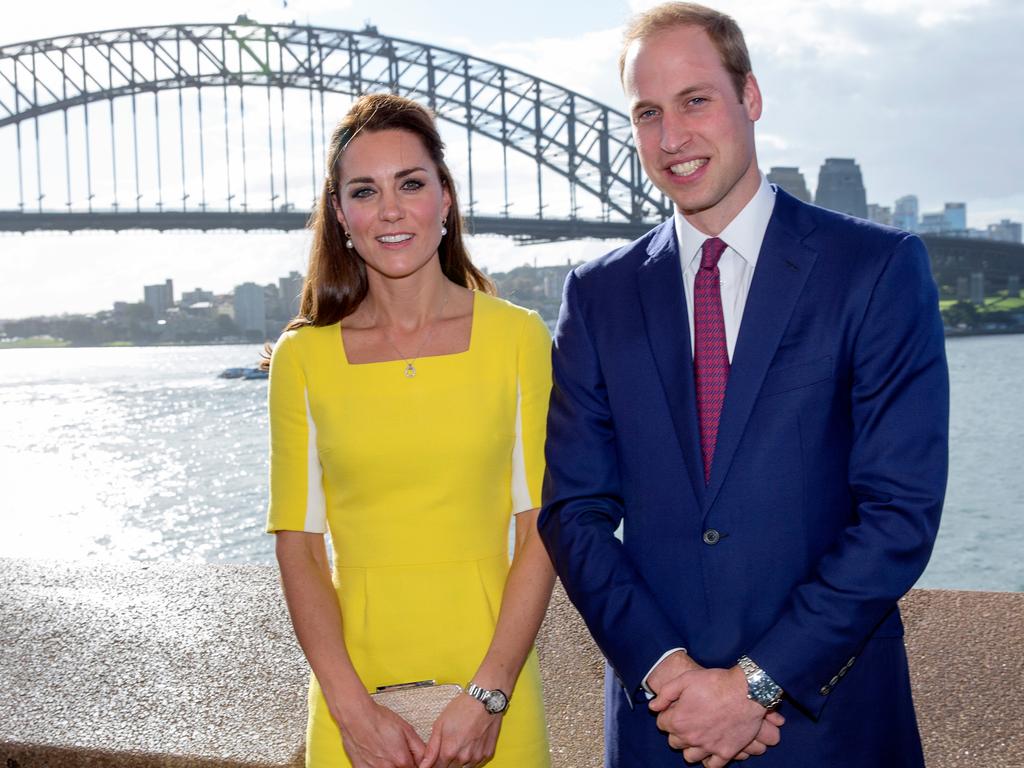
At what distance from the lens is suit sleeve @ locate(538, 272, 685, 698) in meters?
1.28

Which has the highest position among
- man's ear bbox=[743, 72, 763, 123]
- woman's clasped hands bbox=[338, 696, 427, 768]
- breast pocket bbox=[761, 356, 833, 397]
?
man's ear bbox=[743, 72, 763, 123]

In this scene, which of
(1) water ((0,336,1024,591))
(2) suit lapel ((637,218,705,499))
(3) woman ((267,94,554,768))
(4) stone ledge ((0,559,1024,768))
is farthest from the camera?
(1) water ((0,336,1024,591))

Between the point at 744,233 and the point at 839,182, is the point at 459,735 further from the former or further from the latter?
the point at 839,182

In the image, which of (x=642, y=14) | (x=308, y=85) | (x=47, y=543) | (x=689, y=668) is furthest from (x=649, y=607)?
(x=308, y=85)

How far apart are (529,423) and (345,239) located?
37 centimetres

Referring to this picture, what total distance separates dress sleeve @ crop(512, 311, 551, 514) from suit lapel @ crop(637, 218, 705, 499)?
177mm

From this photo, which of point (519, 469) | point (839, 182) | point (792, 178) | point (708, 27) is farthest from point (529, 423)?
point (839, 182)

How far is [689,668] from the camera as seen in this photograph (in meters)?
1.25

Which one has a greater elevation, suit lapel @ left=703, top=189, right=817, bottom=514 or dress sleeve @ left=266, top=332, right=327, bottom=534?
suit lapel @ left=703, top=189, right=817, bottom=514

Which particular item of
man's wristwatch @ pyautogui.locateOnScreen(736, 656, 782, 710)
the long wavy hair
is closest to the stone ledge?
man's wristwatch @ pyautogui.locateOnScreen(736, 656, 782, 710)

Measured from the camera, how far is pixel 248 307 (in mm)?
28844

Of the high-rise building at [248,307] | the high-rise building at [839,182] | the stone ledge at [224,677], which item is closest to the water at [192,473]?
the high-rise building at [248,307]

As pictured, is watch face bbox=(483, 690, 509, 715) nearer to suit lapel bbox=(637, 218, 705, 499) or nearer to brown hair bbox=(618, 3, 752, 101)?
suit lapel bbox=(637, 218, 705, 499)

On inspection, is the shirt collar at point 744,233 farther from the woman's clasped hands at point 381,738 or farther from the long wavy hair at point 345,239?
the woman's clasped hands at point 381,738
